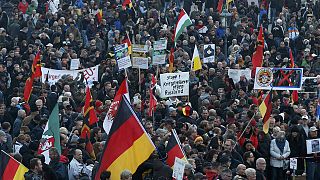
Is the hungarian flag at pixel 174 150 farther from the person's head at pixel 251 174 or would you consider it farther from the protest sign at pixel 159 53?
the protest sign at pixel 159 53

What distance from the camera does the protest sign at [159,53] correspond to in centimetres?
2744

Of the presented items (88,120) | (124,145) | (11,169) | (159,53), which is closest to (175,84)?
(159,53)

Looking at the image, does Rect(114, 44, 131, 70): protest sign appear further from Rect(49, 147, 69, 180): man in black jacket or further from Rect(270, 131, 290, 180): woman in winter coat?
Rect(49, 147, 69, 180): man in black jacket

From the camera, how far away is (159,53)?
1090 inches

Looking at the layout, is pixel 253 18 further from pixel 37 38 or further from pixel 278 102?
pixel 278 102

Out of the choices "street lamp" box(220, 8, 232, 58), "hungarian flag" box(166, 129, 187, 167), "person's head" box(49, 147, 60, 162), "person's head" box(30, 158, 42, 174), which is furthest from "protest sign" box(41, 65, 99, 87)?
"person's head" box(30, 158, 42, 174)

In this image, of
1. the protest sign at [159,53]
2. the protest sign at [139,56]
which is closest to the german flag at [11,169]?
the protest sign at [139,56]

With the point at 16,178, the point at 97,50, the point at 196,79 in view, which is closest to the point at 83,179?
the point at 16,178

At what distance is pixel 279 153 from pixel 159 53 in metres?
7.57

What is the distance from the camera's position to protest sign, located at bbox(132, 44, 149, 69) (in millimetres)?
26969

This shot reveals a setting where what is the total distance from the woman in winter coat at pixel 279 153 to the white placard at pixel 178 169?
13.8ft

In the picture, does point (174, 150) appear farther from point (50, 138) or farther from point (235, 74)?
point (235, 74)

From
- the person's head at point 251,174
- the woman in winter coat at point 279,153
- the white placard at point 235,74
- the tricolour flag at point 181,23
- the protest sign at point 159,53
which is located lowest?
the woman in winter coat at point 279,153

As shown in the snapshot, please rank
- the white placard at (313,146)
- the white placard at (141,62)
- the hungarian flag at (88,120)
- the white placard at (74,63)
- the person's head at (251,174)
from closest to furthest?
the person's head at (251,174), the hungarian flag at (88,120), the white placard at (313,146), the white placard at (141,62), the white placard at (74,63)
